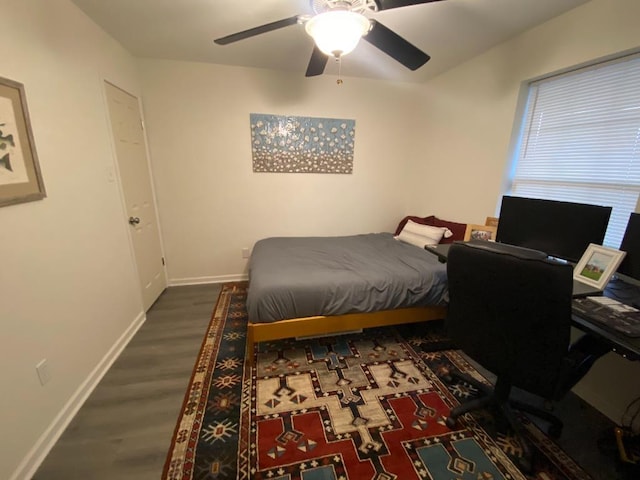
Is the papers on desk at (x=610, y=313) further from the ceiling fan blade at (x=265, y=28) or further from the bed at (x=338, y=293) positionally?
the ceiling fan blade at (x=265, y=28)

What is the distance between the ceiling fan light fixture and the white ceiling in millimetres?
281

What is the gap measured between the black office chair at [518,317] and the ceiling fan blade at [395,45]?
128 centimetres

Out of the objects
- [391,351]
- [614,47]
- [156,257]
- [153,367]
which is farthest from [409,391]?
[156,257]

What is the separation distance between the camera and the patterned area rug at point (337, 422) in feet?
4.49

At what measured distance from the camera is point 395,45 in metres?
1.72

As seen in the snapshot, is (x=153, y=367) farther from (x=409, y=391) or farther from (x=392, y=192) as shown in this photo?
(x=392, y=192)

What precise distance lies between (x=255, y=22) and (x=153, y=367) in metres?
2.73

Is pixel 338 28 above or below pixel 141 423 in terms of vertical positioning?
above

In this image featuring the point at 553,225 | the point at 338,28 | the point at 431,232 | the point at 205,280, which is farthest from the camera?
the point at 205,280

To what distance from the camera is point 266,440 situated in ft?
4.93

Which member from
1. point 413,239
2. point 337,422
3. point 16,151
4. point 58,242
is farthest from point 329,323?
point 16,151

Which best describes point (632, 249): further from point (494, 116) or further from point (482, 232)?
point (494, 116)

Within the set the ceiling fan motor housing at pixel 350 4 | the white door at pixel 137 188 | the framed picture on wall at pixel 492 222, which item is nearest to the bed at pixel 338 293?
the framed picture on wall at pixel 492 222

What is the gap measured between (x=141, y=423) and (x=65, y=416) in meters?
0.43
